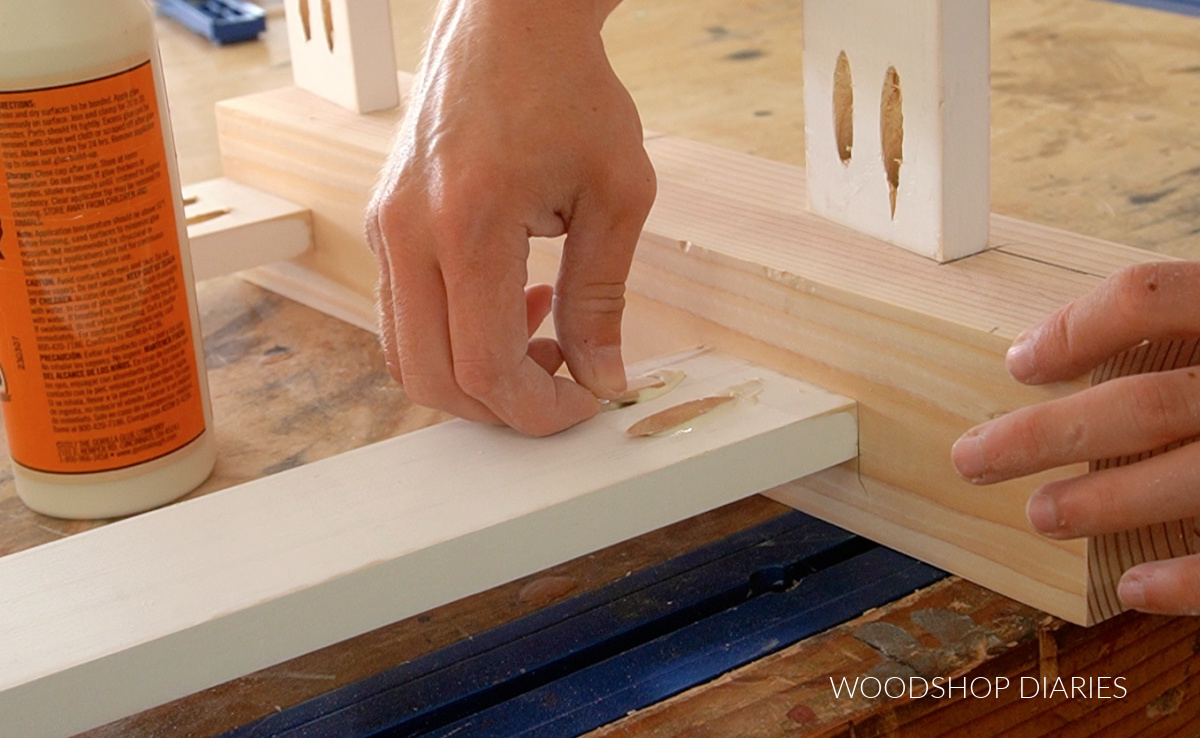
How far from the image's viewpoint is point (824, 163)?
0.83m

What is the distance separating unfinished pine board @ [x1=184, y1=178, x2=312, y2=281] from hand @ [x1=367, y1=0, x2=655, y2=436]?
40cm

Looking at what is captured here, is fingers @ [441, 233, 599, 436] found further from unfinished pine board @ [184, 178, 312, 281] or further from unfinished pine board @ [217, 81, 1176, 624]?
unfinished pine board @ [184, 178, 312, 281]

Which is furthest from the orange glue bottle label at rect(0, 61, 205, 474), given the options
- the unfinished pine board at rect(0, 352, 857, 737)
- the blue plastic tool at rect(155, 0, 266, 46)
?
the blue plastic tool at rect(155, 0, 266, 46)

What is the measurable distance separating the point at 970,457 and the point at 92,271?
0.49 meters

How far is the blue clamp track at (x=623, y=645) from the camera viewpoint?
63cm

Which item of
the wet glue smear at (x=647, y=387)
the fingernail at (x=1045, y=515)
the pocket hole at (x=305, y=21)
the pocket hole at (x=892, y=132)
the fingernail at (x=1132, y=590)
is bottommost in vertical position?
the fingernail at (x=1132, y=590)

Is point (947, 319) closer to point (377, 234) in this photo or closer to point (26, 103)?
point (377, 234)

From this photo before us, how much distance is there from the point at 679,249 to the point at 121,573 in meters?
0.39

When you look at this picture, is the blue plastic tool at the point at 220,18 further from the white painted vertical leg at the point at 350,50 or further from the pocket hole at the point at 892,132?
the pocket hole at the point at 892,132

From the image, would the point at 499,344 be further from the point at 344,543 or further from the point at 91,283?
the point at 91,283

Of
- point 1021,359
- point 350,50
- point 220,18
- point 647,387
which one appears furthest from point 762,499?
point 220,18

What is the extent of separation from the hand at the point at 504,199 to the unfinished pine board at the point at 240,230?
40cm

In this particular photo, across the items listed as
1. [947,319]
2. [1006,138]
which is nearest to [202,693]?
[947,319]

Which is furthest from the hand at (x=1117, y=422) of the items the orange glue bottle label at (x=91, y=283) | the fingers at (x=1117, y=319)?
the orange glue bottle label at (x=91, y=283)
